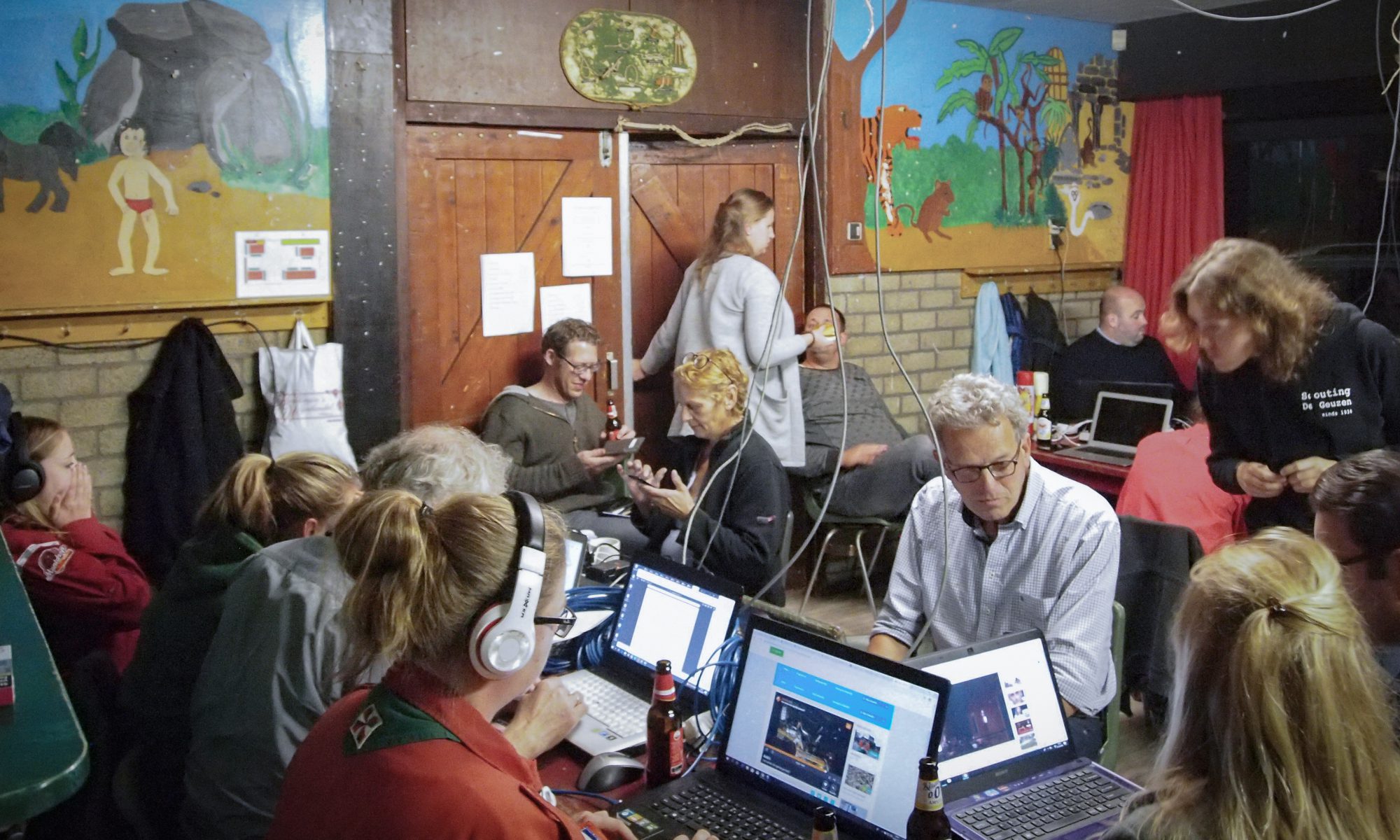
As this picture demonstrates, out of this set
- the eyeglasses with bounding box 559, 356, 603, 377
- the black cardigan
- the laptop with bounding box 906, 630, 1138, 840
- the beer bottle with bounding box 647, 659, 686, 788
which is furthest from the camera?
the eyeglasses with bounding box 559, 356, 603, 377

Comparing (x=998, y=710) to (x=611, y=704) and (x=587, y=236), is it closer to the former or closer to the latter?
(x=611, y=704)

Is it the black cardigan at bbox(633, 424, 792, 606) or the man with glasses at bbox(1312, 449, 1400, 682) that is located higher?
the man with glasses at bbox(1312, 449, 1400, 682)

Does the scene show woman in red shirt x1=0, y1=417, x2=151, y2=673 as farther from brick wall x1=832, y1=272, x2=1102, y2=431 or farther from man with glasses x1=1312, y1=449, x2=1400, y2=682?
brick wall x1=832, y1=272, x2=1102, y2=431

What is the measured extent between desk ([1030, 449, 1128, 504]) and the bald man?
1054 millimetres

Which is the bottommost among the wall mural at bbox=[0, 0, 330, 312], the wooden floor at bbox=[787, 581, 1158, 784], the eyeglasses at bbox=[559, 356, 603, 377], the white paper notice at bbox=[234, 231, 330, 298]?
the wooden floor at bbox=[787, 581, 1158, 784]

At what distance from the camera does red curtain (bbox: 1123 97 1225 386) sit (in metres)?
6.71

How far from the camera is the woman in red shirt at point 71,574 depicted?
9.91 ft

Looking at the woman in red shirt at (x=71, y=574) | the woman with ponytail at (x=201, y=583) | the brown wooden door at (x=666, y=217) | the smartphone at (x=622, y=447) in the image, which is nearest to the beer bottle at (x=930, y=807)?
the woman with ponytail at (x=201, y=583)

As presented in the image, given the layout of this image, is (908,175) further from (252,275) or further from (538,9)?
(252,275)

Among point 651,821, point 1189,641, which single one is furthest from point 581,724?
point 1189,641

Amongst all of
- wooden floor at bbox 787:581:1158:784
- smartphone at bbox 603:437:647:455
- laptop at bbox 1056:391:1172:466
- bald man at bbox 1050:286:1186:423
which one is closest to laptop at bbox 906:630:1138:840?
wooden floor at bbox 787:581:1158:784

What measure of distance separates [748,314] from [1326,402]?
93.7 inches

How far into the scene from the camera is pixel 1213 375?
333cm

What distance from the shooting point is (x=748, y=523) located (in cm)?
347
